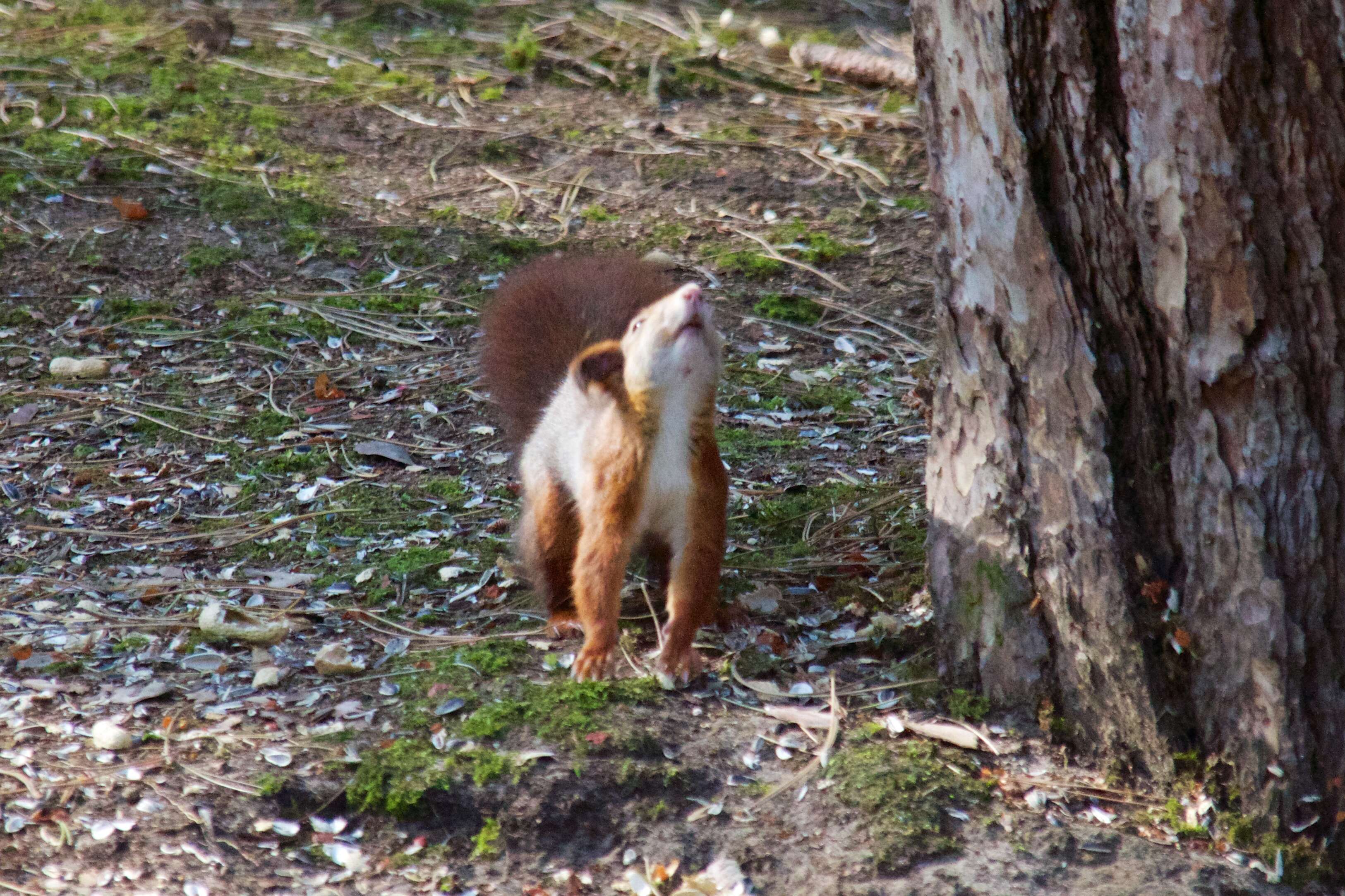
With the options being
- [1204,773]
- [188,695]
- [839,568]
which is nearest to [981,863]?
[1204,773]

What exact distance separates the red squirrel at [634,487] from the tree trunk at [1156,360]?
506mm

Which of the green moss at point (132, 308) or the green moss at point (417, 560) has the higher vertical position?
the green moss at point (132, 308)

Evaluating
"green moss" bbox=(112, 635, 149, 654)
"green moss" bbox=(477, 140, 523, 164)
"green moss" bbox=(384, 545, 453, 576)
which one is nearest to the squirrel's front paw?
"green moss" bbox=(384, 545, 453, 576)

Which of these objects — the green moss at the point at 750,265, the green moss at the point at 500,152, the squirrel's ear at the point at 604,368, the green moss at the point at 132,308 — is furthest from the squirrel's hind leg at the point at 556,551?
the green moss at the point at 500,152

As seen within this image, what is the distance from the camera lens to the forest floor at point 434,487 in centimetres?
245

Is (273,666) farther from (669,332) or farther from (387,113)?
(387,113)

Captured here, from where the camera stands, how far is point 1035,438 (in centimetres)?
242

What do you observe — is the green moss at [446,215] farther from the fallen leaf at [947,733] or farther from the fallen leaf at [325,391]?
the fallen leaf at [947,733]

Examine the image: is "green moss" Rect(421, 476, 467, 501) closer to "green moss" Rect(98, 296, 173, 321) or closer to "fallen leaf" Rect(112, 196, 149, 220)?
"green moss" Rect(98, 296, 173, 321)

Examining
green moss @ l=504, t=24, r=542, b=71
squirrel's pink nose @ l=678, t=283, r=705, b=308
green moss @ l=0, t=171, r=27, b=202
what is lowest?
green moss @ l=0, t=171, r=27, b=202

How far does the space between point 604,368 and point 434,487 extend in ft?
3.79

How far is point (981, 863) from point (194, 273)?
3.52m

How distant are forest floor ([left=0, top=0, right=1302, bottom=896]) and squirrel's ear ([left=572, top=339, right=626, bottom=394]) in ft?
1.94

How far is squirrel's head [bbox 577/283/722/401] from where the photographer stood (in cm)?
266
